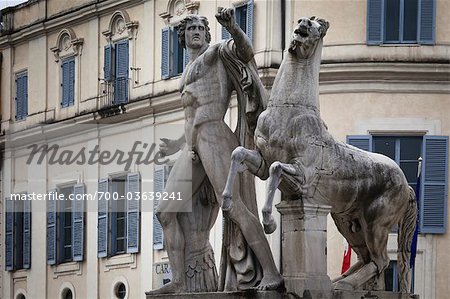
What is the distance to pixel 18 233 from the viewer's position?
183ft

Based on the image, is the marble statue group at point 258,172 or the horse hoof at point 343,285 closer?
the marble statue group at point 258,172

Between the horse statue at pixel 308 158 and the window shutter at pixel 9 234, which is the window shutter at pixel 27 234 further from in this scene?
the horse statue at pixel 308 158

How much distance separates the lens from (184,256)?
20828mm

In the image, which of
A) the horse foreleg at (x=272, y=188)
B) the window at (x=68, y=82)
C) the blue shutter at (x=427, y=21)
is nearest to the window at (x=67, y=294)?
the window at (x=68, y=82)

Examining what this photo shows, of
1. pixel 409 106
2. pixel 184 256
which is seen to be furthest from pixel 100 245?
pixel 184 256

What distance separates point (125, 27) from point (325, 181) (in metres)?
32.0

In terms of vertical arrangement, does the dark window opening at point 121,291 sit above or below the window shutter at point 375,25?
below

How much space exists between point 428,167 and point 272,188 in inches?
960

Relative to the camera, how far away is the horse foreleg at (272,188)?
18969 millimetres

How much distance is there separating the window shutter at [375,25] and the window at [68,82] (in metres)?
12.6

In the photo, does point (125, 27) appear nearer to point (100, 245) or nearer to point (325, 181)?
point (100, 245)

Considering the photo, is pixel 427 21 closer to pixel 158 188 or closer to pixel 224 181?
pixel 158 188

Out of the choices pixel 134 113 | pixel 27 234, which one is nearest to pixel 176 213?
pixel 134 113

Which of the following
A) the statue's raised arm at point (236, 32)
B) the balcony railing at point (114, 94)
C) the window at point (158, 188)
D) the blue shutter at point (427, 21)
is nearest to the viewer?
the statue's raised arm at point (236, 32)
